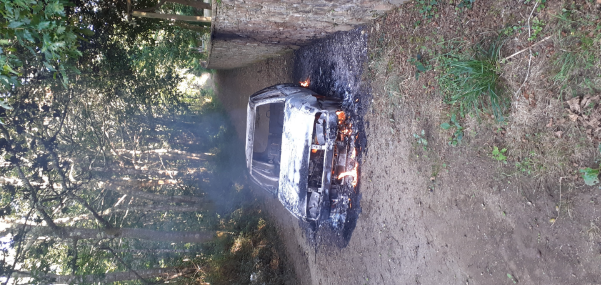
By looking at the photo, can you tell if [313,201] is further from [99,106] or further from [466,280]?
[99,106]

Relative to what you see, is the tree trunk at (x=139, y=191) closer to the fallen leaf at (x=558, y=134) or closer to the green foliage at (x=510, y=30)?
the green foliage at (x=510, y=30)

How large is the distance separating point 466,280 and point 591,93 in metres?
2.20

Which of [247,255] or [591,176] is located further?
[247,255]

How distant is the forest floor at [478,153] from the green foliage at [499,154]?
10mm

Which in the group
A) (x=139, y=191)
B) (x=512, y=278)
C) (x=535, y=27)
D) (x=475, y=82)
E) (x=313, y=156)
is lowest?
(x=139, y=191)

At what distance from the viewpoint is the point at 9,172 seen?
22.6 ft

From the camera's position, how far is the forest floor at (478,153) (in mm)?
2768

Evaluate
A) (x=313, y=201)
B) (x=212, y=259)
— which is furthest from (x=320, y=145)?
(x=212, y=259)

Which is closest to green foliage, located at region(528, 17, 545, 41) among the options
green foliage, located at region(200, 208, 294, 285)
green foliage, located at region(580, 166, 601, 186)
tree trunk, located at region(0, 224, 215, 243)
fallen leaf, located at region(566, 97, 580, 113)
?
fallen leaf, located at region(566, 97, 580, 113)

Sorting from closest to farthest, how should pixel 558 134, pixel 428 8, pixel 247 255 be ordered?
pixel 558 134 < pixel 428 8 < pixel 247 255

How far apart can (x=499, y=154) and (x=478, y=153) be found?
0.69 ft

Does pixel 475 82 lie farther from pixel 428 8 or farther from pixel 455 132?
pixel 428 8

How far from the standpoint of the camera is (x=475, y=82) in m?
3.34

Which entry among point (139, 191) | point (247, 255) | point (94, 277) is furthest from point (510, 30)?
point (94, 277)
